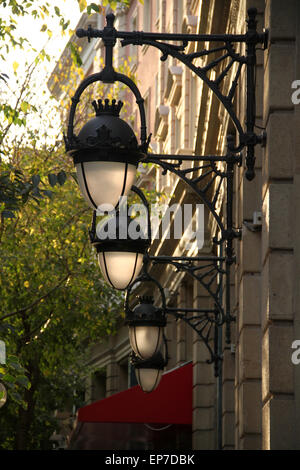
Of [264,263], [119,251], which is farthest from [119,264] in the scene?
[264,263]

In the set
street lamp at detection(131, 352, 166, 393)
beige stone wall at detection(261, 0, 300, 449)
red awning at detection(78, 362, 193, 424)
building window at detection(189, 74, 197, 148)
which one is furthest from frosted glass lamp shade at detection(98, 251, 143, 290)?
building window at detection(189, 74, 197, 148)

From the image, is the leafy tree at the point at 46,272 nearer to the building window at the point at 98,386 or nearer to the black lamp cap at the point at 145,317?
the black lamp cap at the point at 145,317

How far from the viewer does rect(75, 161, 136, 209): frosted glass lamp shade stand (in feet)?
23.7

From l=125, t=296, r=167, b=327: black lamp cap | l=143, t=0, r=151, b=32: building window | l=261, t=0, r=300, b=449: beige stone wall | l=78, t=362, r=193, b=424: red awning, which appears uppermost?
l=143, t=0, r=151, b=32: building window

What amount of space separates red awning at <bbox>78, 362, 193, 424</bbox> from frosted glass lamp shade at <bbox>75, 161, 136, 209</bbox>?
1045 centimetres

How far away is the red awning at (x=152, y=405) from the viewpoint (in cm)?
1736

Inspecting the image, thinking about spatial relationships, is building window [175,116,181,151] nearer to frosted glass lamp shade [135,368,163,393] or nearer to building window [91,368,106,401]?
frosted glass lamp shade [135,368,163,393]

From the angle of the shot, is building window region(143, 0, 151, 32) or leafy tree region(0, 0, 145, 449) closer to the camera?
leafy tree region(0, 0, 145, 449)

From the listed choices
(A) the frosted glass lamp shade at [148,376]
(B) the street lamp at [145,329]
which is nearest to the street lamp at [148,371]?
(A) the frosted glass lamp shade at [148,376]

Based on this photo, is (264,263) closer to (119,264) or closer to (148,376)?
(119,264)

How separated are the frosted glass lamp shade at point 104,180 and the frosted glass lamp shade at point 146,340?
20.3 feet

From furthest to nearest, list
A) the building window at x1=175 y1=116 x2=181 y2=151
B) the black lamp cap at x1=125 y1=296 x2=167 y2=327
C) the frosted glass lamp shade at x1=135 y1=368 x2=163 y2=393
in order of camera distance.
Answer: the building window at x1=175 y1=116 x2=181 y2=151 → the frosted glass lamp shade at x1=135 y1=368 x2=163 y2=393 → the black lamp cap at x1=125 y1=296 x2=167 y2=327
